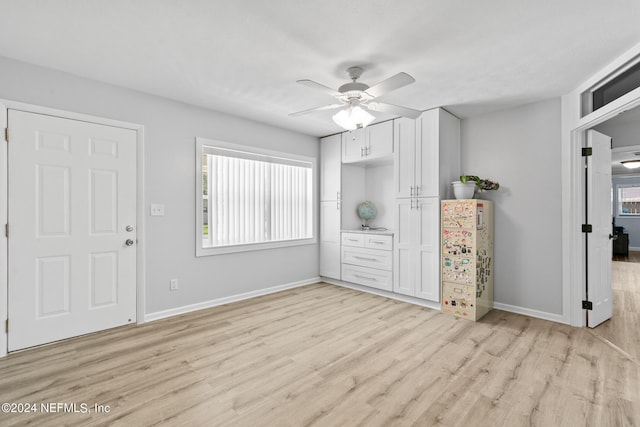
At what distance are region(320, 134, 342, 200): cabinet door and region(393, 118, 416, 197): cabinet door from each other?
1060 mm

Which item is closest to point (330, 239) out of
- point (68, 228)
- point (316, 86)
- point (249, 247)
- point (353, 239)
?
point (353, 239)

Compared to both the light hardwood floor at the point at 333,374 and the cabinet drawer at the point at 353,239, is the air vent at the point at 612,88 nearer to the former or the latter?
the light hardwood floor at the point at 333,374

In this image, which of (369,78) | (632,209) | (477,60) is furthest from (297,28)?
(632,209)

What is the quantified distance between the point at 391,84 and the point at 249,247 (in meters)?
2.83

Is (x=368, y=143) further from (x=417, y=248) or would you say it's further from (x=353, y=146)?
(x=417, y=248)

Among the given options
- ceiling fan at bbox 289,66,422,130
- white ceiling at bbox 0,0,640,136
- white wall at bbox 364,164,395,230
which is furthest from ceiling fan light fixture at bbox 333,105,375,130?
white wall at bbox 364,164,395,230

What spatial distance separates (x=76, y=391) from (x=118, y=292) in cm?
119

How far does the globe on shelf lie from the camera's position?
4.98 m

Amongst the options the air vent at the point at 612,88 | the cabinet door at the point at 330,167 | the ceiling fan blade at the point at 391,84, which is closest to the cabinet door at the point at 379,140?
the cabinet door at the point at 330,167

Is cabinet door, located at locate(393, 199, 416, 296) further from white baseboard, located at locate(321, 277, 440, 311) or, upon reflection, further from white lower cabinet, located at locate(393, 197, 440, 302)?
white baseboard, located at locate(321, 277, 440, 311)

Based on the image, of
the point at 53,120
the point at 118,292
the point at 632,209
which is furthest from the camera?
the point at 632,209

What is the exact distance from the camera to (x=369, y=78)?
2.88 metres

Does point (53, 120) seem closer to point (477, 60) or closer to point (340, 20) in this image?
point (340, 20)

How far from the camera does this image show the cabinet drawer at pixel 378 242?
4.20 meters
